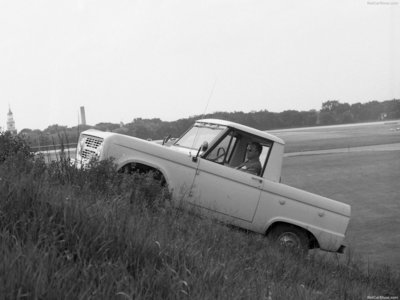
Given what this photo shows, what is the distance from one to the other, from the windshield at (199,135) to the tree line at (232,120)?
1.64 feet

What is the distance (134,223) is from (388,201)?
1356 cm

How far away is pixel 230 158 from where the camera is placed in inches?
324

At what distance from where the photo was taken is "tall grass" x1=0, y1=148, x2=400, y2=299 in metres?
2.87

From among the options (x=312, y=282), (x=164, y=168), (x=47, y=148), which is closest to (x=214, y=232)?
(x=312, y=282)

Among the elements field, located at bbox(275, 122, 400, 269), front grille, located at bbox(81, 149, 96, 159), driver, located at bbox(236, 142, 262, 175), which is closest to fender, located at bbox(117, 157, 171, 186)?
front grille, located at bbox(81, 149, 96, 159)

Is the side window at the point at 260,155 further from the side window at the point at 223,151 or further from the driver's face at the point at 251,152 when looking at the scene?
the side window at the point at 223,151

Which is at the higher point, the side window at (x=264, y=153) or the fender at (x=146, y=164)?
the side window at (x=264, y=153)

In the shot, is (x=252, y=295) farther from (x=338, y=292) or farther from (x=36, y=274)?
(x=338, y=292)

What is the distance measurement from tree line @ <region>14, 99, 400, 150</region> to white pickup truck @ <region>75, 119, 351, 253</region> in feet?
1.54

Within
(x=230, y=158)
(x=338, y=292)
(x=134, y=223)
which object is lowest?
(x=338, y=292)

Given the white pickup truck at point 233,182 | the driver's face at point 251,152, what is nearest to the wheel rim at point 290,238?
the white pickup truck at point 233,182

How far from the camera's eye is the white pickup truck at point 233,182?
7.35 m

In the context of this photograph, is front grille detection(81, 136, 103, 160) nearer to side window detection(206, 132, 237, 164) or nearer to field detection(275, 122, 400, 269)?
side window detection(206, 132, 237, 164)

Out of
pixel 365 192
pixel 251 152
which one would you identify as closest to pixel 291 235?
pixel 251 152
